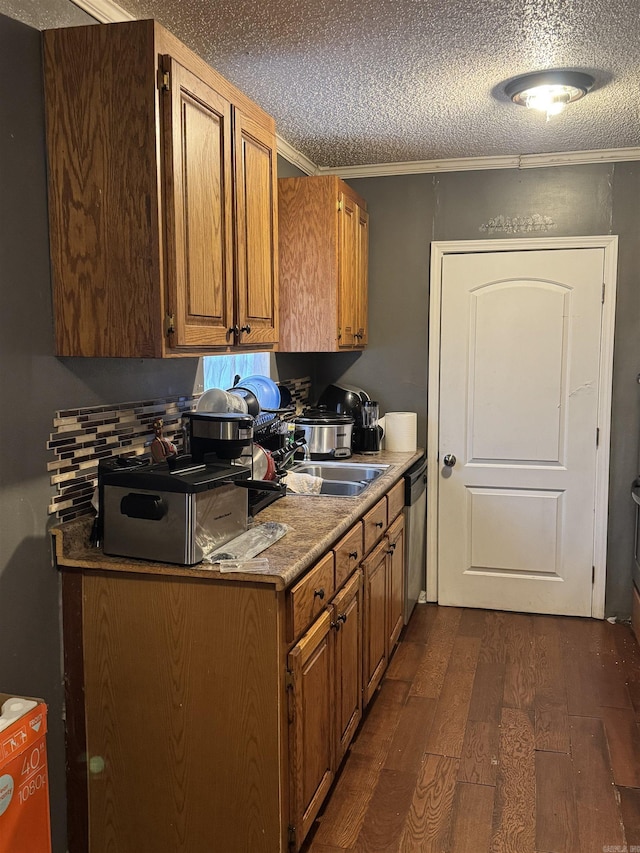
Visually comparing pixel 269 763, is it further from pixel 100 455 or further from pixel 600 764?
pixel 600 764

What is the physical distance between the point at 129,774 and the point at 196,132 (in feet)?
5.77

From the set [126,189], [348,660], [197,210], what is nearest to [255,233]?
[197,210]

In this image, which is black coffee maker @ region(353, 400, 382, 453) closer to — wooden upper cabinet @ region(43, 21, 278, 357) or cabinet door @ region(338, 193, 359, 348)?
cabinet door @ region(338, 193, 359, 348)

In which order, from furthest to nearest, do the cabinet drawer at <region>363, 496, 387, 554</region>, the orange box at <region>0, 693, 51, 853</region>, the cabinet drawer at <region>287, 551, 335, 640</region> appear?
the cabinet drawer at <region>363, 496, 387, 554</region> < the cabinet drawer at <region>287, 551, 335, 640</region> < the orange box at <region>0, 693, 51, 853</region>

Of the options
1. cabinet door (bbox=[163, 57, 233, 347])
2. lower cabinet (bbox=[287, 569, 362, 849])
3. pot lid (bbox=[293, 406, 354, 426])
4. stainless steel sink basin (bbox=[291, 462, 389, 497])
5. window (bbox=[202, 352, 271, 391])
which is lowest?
lower cabinet (bbox=[287, 569, 362, 849])

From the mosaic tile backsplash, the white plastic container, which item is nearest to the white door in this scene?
the white plastic container

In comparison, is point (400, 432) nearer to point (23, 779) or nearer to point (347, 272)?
point (347, 272)

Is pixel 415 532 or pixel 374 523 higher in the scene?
pixel 374 523

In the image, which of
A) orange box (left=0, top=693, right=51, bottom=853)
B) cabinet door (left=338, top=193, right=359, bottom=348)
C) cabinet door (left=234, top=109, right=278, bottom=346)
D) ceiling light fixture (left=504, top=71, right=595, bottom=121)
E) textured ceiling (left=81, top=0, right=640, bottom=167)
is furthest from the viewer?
cabinet door (left=338, top=193, right=359, bottom=348)

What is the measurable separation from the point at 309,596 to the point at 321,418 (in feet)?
5.44

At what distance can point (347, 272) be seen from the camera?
372 centimetres

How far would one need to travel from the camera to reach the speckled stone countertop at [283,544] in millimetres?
1939

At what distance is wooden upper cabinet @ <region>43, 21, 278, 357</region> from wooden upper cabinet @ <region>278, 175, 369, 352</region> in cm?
140

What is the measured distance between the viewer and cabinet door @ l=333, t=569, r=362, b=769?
2.47 meters
